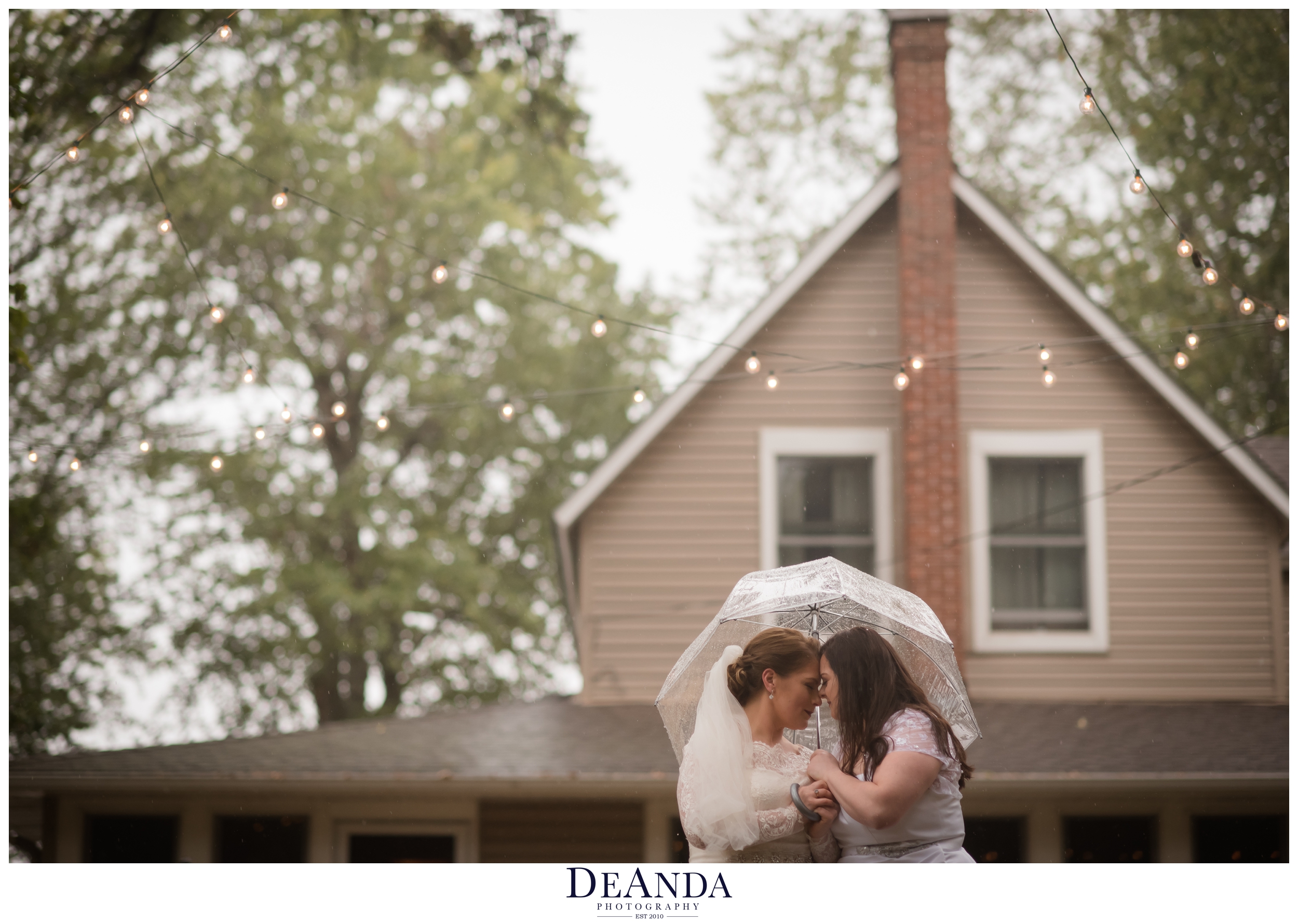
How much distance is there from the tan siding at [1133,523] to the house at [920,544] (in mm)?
13

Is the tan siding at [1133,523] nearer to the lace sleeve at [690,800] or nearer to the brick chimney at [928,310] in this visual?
the brick chimney at [928,310]

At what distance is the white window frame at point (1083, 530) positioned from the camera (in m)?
5.89

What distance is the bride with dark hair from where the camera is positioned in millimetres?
2746

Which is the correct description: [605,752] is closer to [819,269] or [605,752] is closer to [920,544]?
[920,544]

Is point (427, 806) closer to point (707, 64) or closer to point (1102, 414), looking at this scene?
point (1102, 414)

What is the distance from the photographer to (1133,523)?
19.9ft

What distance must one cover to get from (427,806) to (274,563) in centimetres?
574

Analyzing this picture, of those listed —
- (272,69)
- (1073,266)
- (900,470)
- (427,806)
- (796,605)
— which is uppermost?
(272,69)

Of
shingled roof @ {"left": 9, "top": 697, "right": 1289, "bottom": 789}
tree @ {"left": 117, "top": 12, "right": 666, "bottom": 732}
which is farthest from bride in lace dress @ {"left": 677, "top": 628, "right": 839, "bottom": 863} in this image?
tree @ {"left": 117, "top": 12, "right": 666, "bottom": 732}

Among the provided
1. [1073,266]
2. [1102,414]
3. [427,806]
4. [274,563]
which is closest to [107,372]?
[274,563]

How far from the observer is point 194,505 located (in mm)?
10984

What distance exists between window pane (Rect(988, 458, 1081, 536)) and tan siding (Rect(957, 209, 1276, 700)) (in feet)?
0.64

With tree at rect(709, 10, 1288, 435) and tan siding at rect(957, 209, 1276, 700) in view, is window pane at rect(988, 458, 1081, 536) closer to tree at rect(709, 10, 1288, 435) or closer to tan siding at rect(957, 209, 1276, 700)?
tan siding at rect(957, 209, 1276, 700)

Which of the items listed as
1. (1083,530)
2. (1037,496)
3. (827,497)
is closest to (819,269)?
(827,497)
